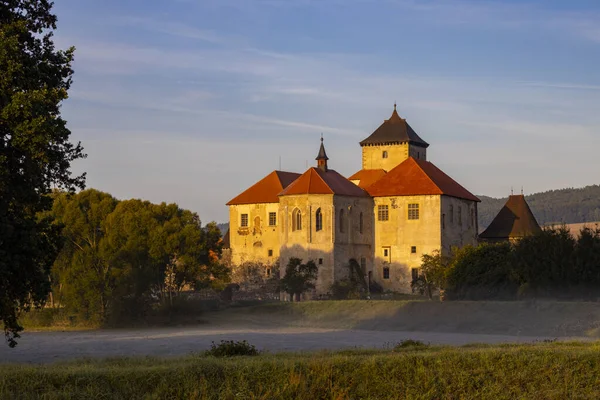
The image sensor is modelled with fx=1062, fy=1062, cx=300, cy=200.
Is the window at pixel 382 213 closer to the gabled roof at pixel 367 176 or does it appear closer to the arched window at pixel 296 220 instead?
the arched window at pixel 296 220

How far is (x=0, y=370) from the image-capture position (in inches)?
733

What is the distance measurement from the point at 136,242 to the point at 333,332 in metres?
15.3

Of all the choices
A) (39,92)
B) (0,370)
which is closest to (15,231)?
(39,92)

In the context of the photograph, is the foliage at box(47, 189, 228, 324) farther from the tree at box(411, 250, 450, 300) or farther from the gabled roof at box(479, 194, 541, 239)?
the gabled roof at box(479, 194, 541, 239)

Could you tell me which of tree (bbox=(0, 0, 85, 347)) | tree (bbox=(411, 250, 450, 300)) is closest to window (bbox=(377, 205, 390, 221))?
tree (bbox=(411, 250, 450, 300))

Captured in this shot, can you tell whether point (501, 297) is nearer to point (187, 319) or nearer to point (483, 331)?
point (483, 331)

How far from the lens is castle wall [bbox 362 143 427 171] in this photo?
302 feet

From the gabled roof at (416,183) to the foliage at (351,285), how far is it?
6.13 meters

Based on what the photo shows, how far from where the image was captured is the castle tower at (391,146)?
92.1m

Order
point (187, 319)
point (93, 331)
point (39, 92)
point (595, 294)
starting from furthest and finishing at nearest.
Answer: point (187, 319), point (93, 331), point (595, 294), point (39, 92)

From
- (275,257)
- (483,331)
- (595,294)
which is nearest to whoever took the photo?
(483,331)

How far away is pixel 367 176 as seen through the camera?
296ft

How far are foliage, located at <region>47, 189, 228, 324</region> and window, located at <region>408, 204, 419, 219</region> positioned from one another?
64.4 ft

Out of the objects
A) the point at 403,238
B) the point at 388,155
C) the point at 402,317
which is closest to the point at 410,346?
the point at 402,317
